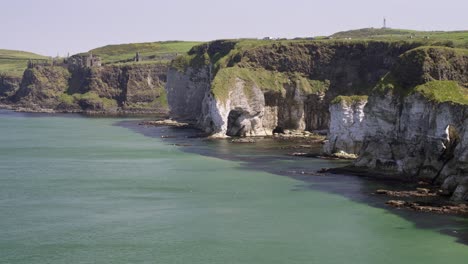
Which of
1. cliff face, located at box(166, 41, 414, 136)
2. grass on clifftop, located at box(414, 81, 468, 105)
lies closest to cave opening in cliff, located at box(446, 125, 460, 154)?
grass on clifftop, located at box(414, 81, 468, 105)

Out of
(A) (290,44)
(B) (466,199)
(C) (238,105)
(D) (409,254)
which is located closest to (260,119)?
(C) (238,105)

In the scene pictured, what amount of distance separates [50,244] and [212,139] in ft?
221

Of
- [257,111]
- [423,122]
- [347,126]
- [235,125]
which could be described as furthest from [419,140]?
[235,125]

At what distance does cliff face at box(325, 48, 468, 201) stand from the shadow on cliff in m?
3.38

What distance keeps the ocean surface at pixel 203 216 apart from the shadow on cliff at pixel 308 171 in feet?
0.52

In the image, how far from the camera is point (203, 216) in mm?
53281

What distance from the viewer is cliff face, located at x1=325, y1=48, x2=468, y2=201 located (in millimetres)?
62497

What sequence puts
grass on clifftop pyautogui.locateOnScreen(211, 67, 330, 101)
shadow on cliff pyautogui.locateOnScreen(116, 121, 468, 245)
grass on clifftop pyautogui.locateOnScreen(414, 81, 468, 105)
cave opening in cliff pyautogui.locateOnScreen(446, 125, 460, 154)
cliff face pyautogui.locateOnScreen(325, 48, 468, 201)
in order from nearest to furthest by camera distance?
1. shadow on cliff pyautogui.locateOnScreen(116, 121, 468, 245)
2. cliff face pyautogui.locateOnScreen(325, 48, 468, 201)
3. cave opening in cliff pyautogui.locateOnScreen(446, 125, 460, 154)
4. grass on clifftop pyautogui.locateOnScreen(414, 81, 468, 105)
5. grass on clifftop pyautogui.locateOnScreen(211, 67, 330, 101)

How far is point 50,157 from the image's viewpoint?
89062 mm

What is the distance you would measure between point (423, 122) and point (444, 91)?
409 cm

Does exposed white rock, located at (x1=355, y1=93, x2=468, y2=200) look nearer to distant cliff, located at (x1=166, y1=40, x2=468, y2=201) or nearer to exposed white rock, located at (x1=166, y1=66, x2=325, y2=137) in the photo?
distant cliff, located at (x1=166, y1=40, x2=468, y2=201)

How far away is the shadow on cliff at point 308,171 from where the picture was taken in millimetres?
50969

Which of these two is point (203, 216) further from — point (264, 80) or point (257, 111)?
point (264, 80)

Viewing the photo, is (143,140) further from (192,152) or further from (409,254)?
(409,254)
